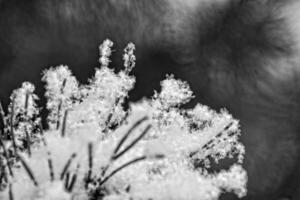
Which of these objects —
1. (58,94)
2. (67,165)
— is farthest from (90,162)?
(58,94)

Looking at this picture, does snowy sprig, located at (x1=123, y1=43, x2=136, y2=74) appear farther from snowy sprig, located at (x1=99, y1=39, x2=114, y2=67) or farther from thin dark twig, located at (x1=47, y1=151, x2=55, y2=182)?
thin dark twig, located at (x1=47, y1=151, x2=55, y2=182)

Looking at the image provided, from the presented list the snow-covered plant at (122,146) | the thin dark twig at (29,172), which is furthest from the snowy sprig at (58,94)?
the thin dark twig at (29,172)

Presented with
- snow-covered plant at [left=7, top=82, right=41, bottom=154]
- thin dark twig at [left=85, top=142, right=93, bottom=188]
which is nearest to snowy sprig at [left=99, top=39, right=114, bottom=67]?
snow-covered plant at [left=7, top=82, right=41, bottom=154]

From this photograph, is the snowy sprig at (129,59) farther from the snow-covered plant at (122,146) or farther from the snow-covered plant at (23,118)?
the snow-covered plant at (23,118)

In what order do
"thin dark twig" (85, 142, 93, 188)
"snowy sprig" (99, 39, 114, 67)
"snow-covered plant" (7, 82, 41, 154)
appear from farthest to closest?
1. "snowy sprig" (99, 39, 114, 67)
2. "snow-covered plant" (7, 82, 41, 154)
3. "thin dark twig" (85, 142, 93, 188)

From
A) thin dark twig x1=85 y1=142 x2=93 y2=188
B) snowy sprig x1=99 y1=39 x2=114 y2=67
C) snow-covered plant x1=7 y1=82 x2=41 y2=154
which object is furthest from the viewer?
snowy sprig x1=99 y1=39 x2=114 y2=67

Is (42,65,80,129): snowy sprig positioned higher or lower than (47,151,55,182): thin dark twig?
higher

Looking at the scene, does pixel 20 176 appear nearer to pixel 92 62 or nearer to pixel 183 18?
pixel 92 62

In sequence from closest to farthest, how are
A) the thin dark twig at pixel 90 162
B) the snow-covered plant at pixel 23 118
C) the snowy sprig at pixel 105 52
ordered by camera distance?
1. the thin dark twig at pixel 90 162
2. the snow-covered plant at pixel 23 118
3. the snowy sprig at pixel 105 52

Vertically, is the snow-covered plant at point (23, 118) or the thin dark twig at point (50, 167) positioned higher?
the snow-covered plant at point (23, 118)

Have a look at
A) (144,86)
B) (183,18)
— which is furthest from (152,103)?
(183,18)
